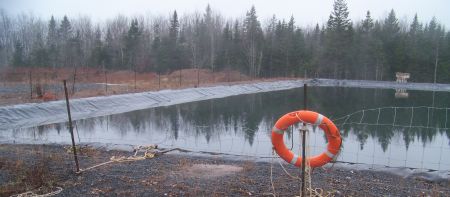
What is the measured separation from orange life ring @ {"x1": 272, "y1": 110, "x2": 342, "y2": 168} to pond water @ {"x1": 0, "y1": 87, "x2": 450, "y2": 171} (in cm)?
279

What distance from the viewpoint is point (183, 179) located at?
4.68 m

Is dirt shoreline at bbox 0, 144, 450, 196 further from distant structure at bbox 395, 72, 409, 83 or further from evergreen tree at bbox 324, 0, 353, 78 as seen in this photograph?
evergreen tree at bbox 324, 0, 353, 78

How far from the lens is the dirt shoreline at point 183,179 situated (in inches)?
165

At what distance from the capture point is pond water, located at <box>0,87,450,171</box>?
7.20m

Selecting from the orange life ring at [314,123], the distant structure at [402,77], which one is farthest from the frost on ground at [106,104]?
the orange life ring at [314,123]

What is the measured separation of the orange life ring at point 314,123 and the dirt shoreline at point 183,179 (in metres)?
0.50

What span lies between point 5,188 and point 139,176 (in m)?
1.56

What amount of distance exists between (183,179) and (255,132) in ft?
15.4

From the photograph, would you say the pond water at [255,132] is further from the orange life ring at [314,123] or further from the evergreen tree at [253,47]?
the evergreen tree at [253,47]

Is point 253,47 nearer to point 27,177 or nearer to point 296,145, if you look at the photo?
point 296,145

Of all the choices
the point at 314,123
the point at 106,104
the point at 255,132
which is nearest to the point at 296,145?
the point at 255,132

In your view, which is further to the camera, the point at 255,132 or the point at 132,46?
the point at 132,46

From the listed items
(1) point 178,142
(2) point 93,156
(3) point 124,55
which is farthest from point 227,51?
(2) point 93,156

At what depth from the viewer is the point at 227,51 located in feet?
106
